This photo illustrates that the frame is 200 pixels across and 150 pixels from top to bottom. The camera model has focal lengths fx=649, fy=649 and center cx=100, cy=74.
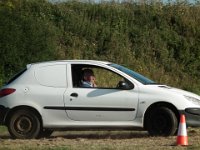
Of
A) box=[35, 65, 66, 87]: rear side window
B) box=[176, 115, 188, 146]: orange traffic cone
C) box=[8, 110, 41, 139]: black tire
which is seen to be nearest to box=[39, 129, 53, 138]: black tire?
box=[8, 110, 41, 139]: black tire

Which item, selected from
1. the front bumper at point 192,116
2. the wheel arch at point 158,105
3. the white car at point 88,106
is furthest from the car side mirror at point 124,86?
the front bumper at point 192,116

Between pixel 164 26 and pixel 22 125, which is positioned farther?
pixel 164 26

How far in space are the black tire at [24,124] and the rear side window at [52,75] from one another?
0.72 metres

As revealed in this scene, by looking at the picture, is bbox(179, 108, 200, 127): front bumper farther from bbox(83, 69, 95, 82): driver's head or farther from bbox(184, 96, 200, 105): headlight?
bbox(83, 69, 95, 82): driver's head

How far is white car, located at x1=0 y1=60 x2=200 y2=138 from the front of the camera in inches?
514

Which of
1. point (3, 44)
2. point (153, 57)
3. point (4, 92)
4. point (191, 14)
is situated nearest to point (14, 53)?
point (3, 44)

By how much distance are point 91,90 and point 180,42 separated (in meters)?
17.4

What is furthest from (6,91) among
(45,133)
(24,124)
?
(45,133)

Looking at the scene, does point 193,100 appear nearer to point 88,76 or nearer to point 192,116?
point 192,116

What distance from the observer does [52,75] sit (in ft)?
44.3

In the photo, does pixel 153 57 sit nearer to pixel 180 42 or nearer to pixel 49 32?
pixel 180 42

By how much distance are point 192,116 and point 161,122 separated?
0.65 metres

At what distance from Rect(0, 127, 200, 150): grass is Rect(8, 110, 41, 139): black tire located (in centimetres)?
24

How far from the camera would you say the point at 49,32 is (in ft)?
89.1
